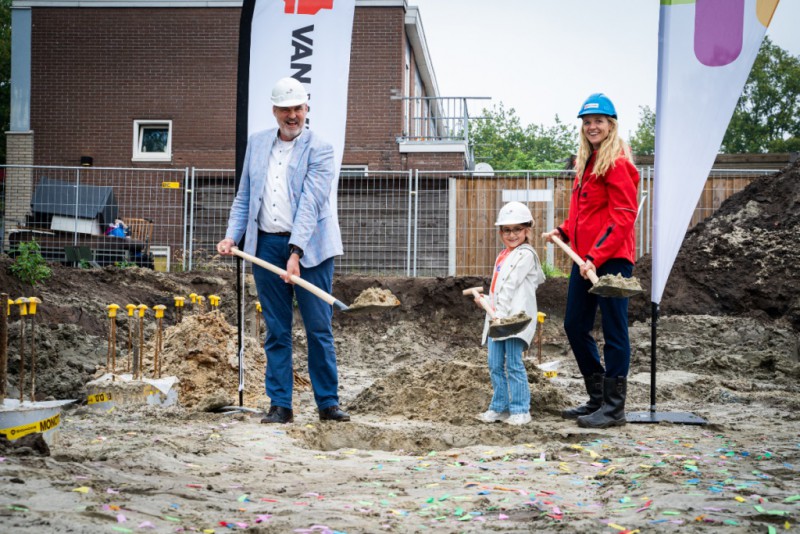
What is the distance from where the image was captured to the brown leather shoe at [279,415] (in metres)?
6.00

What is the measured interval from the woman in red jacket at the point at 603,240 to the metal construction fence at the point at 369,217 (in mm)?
9576

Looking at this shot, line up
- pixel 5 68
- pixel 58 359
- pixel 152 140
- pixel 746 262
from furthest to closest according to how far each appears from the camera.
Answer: pixel 5 68 < pixel 152 140 < pixel 746 262 < pixel 58 359

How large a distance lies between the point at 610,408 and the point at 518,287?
1027 mm

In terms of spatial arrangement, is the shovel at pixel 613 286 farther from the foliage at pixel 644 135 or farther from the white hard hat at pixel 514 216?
the foliage at pixel 644 135

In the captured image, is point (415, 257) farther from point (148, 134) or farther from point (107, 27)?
point (107, 27)

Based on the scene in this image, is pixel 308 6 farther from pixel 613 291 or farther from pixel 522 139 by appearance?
pixel 522 139

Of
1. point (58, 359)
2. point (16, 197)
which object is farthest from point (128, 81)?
point (58, 359)

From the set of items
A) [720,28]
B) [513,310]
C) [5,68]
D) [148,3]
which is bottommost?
[513,310]

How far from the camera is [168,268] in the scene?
1605cm

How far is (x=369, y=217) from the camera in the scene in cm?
1653

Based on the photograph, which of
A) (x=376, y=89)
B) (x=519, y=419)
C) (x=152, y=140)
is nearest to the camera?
(x=519, y=419)

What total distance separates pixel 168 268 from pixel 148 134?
28.5ft

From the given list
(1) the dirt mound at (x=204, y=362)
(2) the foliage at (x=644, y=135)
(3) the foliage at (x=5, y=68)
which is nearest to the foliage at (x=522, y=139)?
(2) the foliage at (x=644, y=135)

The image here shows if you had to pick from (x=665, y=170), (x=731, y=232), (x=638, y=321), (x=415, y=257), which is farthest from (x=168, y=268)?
(x=665, y=170)
